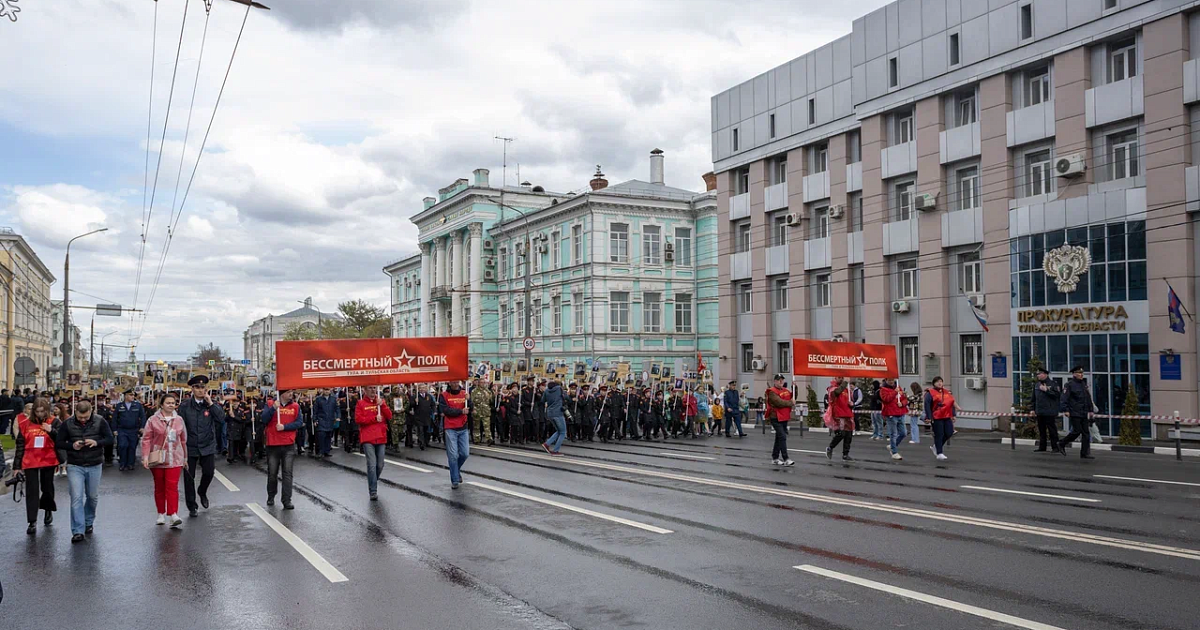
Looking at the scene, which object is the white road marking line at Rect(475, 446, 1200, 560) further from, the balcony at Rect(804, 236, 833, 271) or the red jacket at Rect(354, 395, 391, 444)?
the balcony at Rect(804, 236, 833, 271)

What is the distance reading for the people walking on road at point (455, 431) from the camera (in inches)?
551

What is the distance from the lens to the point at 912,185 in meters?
32.4

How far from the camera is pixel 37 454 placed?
35.6 ft

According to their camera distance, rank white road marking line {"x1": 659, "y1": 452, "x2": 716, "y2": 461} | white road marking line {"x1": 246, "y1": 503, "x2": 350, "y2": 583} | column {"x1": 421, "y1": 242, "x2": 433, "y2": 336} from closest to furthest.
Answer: white road marking line {"x1": 246, "y1": 503, "x2": 350, "y2": 583}
white road marking line {"x1": 659, "y1": 452, "x2": 716, "y2": 461}
column {"x1": 421, "y1": 242, "x2": 433, "y2": 336}

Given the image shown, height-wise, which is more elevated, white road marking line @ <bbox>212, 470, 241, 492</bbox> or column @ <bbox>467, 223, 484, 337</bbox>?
column @ <bbox>467, 223, 484, 337</bbox>

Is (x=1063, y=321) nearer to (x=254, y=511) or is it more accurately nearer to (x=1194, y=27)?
(x=1194, y=27)

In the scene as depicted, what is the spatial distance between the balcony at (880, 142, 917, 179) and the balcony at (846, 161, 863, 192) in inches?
55.1

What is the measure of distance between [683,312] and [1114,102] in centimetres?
3004

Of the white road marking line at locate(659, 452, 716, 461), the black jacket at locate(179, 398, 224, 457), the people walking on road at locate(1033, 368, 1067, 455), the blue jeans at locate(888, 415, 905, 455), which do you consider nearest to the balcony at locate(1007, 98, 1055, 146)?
the people walking on road at locate(1033, 368, 1067, 455)

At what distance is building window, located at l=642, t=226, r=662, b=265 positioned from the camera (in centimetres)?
5253

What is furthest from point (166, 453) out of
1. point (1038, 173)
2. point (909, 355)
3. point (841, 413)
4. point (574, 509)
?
point (909, 355)

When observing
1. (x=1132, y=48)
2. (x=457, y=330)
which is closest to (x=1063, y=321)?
(x=1132, y=48)

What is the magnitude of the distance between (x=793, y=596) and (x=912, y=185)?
27.9m

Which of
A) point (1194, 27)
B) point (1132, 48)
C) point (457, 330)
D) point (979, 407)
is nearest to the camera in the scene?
point (1194, 27)
